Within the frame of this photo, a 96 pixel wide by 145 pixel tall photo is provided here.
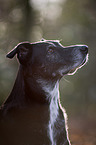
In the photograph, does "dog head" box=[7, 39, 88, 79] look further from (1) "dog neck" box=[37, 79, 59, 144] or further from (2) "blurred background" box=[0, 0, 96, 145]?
(2) "blurred background" box=[0, 0, 96, 145]

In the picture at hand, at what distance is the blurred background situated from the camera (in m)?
10.1

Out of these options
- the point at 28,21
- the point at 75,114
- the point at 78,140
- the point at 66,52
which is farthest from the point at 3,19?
the point at 75,114

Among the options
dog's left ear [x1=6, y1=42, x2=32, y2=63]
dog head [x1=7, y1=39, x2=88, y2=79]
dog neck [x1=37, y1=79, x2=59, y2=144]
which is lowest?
dog neck [x1=37, y1=79, x2=59, y2=144]

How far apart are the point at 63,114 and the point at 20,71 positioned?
107 centimetres

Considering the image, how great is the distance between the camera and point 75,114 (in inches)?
591

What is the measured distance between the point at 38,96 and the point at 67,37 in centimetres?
1017

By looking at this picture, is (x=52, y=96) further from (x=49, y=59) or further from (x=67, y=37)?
(x=67, y=37)

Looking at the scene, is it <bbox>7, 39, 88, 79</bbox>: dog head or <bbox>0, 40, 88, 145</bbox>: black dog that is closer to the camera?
<bbox>0, 40, 88, 145</bbox>: black dog

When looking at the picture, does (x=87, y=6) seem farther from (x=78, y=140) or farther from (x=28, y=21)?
(x=78, y=140)

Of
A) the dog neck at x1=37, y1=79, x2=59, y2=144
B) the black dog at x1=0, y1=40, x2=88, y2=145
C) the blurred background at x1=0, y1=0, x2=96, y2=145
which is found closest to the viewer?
the black dog at x1=0, y1=40, x2=88, y2=145

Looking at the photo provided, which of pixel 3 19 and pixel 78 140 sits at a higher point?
pixel 3 19

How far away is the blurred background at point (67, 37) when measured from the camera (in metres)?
10.1

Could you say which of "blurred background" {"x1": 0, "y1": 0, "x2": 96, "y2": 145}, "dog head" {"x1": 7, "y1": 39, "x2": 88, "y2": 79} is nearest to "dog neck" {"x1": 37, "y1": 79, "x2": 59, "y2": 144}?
"dog head" {"x1": 7, "y1": 39, "x2": 88, "y2": 79}

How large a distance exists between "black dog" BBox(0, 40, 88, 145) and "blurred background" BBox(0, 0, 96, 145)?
15.7 feet
